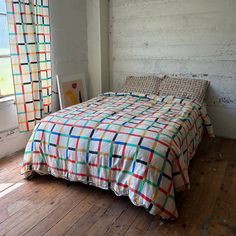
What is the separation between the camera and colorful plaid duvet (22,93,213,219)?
176 centimetres

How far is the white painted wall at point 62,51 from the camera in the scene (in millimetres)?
2848

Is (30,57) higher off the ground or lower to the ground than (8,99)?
higher

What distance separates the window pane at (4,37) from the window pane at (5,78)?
3.9 inches

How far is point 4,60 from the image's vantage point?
9.20ft

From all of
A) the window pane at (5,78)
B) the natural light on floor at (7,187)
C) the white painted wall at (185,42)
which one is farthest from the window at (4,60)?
the white painted wall at (185,42)

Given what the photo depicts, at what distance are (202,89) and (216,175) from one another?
1.17 m

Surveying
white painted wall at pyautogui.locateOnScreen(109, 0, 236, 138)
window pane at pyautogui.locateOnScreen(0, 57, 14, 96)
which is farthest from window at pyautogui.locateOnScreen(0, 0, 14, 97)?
white painted wall at pyautogui.locateOnScreen(109, 0, 236, 138)

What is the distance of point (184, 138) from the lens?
2.12m

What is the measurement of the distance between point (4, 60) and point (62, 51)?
2.79ft

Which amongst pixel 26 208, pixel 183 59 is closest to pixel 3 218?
pixel 26 208

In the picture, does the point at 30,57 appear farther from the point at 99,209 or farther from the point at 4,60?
the point at 99,209

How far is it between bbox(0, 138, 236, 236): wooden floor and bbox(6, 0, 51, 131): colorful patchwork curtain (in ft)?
2.57

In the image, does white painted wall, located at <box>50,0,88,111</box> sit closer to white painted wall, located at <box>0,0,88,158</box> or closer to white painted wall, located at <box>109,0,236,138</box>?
white painted wall, located at <box>0,0,88,158</box>

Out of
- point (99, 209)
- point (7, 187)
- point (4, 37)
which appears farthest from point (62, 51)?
point (99, 209)
